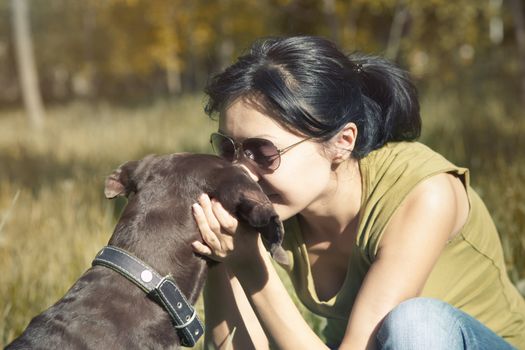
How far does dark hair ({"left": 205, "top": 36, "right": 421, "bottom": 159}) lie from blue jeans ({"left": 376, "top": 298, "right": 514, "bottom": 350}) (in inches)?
26.6

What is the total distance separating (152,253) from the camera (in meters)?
2.13

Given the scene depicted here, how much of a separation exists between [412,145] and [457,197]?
0.95 ft

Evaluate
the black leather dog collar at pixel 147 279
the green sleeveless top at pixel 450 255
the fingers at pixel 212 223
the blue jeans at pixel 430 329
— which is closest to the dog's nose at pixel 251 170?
the fingers at pixel 212 223

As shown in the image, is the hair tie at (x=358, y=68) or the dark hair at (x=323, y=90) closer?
the dark hair at (x=323, y=90)

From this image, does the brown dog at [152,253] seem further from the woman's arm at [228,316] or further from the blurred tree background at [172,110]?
the blurred tree background at [172,110]

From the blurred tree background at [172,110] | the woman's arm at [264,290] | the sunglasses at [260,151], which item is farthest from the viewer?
the blurred tree background at [172,110]

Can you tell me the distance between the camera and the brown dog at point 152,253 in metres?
2.06

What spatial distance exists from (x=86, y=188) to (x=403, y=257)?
4.04m

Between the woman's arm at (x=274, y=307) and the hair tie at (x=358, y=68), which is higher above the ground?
the hair tie at (x=358, y=68)

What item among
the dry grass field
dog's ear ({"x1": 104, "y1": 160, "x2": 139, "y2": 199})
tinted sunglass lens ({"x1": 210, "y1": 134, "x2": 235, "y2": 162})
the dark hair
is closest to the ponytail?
the dark hair

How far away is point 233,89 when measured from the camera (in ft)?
8.56

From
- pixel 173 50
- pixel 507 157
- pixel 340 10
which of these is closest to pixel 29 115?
pixel 173 50

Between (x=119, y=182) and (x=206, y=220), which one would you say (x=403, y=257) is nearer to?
(x=206, y=220)

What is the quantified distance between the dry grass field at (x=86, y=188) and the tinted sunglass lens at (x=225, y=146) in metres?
0.87
